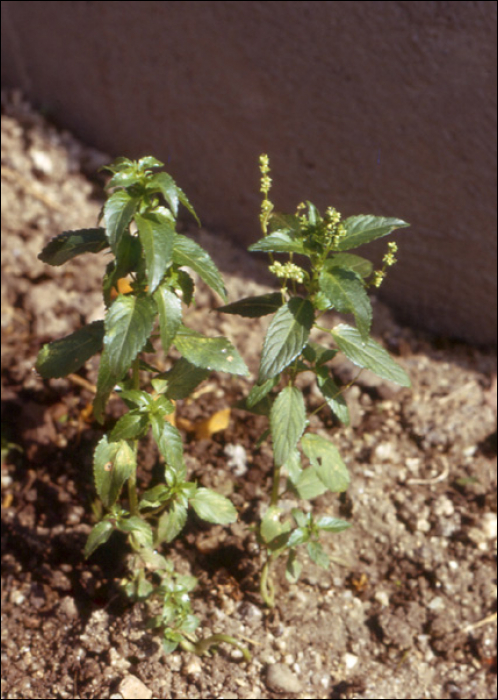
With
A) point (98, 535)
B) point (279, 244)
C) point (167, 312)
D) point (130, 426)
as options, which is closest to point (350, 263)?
point (279, 244)

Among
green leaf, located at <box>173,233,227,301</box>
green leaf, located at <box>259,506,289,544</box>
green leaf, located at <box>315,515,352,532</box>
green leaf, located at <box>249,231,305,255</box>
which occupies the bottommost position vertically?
green leaf, located at <box>259,506,289,544</box>

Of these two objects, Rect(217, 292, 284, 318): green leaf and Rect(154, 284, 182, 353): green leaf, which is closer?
Rect(154, 284, 182, 353): green leaf

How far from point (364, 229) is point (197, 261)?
420 millimetres

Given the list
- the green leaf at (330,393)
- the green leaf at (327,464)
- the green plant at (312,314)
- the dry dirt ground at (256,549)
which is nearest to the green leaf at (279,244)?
the green plant at (312,314)

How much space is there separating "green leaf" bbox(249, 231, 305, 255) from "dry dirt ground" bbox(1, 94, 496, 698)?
1.03 m

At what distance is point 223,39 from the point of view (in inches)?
117

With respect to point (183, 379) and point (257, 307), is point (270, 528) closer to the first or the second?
point (183, 379)

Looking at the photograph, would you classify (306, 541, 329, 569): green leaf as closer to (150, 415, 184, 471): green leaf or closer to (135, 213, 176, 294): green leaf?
(150, 415, 184, 471): green leaf

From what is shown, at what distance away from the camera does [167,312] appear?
5.33 feet

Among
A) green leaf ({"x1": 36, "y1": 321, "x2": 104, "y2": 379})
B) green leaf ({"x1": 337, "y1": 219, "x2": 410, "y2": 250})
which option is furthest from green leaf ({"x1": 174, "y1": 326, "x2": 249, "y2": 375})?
green leaf ({"x1": 337, "y1": 219, "x2": 410, "y2": 250})

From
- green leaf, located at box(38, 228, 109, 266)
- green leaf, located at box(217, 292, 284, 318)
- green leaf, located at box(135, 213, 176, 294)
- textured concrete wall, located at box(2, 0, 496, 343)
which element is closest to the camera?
green leaf, located at box(135, 213, 176, 294)

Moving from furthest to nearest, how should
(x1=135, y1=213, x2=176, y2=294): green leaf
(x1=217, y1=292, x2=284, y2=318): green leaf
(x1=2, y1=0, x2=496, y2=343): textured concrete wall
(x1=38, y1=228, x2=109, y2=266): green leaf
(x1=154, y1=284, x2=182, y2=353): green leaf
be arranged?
(x1=2, y1=0, x2=496, y2=343): textured concrete wall
(x1=217, y1=292, x2=284, y2=318): green leaf
(x1=38, y1=228, x2=109, y2=266): green leaf
(x1=154, y1=284, x2=182, y2=353): green leaf
(x1=135, y1=213, x2=176, y2=294): green leaf

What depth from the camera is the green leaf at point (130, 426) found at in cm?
173

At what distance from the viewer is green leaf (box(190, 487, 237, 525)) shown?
1.95 metres
